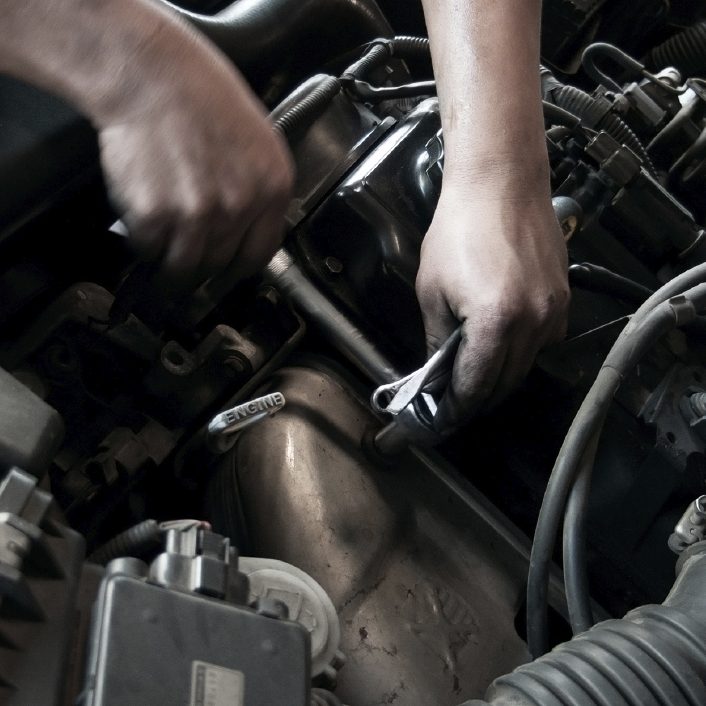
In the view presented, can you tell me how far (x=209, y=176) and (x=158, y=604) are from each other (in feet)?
0.98

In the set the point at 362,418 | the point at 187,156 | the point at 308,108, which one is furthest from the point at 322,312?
the point at 187,156

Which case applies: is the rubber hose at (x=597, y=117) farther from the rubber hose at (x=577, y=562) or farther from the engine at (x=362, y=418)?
the rubber hose at (x=577, y=562)

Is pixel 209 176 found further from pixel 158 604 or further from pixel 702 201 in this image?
pixel 702 201

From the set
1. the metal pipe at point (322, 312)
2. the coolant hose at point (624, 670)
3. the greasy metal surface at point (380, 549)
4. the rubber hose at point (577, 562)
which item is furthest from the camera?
the metal pipe at point (322, 312)

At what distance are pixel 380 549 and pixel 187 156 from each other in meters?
0.47


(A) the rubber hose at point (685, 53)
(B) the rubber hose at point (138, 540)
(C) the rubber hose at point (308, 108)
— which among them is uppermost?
(C) the rubber hose at point (308, 108)

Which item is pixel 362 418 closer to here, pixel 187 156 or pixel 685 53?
pixel 187 156

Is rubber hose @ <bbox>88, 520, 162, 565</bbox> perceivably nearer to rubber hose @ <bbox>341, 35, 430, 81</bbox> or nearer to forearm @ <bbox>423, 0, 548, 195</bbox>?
forearm @ <bbox>423, 0, 548, 195</bbox>

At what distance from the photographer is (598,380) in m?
0.76

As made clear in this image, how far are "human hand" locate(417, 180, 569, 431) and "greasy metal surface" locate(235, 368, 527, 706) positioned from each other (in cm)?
12

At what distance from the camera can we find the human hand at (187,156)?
0.59m

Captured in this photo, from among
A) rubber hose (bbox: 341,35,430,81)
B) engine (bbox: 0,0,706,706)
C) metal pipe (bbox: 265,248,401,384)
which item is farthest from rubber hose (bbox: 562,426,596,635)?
rubber hose (bbox: 341,35,430,81)

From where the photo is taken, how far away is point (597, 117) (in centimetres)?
107

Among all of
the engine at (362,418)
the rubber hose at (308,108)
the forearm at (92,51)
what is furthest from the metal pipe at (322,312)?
the forearm at (92,51)
